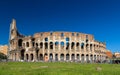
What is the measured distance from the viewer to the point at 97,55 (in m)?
101

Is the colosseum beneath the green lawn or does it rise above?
above

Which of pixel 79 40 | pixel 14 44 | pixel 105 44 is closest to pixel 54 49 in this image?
pixel 79 40

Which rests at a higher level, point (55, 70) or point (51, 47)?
point (51, 47)

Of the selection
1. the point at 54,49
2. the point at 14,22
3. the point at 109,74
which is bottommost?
the point at 109,74

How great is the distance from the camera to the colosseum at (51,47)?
87.6 metres

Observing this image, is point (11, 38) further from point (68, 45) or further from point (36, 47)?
point (68, 45)

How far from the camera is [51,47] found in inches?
3644

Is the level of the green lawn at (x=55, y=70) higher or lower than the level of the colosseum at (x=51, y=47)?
lower

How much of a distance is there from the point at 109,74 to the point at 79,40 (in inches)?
2435

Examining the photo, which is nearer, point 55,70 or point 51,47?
point 55,70

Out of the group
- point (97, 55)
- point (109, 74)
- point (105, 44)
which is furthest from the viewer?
point (105, 44)

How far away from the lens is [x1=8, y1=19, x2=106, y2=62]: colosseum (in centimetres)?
8762

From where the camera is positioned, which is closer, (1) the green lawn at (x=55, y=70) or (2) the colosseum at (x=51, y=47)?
(1) the green lawn at (x=55, y=70)

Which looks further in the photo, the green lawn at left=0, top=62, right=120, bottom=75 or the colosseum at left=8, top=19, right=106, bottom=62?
the colosseum at left=8, top=19, right=106, bottom=62
